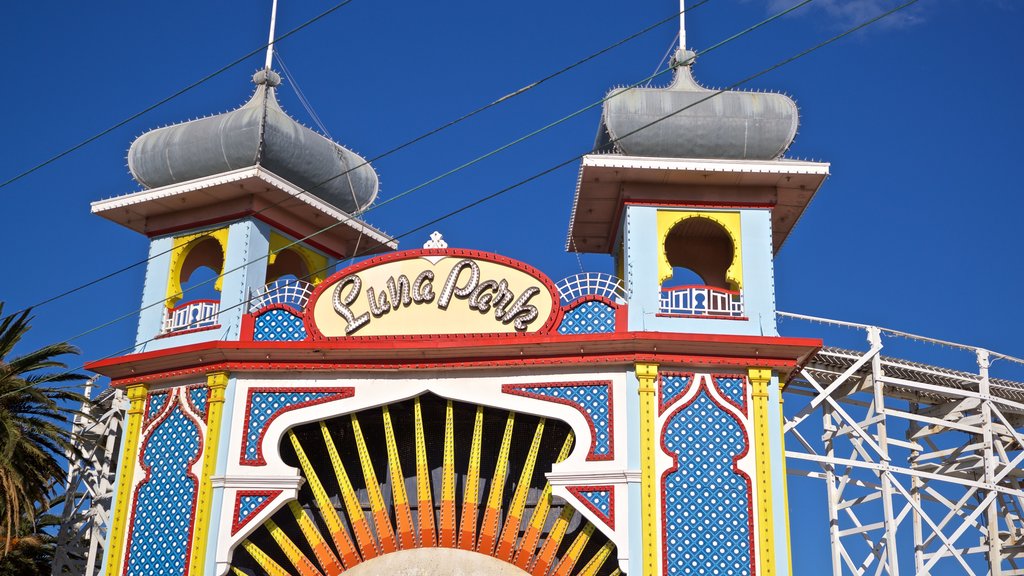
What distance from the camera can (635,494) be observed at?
20.7 m

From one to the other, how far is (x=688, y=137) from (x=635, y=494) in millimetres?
5924

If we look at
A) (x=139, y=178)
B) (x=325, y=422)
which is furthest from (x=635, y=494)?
(x=139, y=178)

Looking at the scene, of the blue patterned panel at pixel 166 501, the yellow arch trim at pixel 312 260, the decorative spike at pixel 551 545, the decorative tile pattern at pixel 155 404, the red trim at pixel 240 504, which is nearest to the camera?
the decorative spike at pixel 551 545

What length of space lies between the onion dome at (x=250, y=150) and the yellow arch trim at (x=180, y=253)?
1.08 metres

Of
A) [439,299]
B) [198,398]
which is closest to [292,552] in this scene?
[198,398]

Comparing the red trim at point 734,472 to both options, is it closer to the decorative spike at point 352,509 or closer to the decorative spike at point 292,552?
the decorative spike at point 352,509

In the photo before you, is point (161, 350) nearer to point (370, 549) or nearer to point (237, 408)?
point (237, 408)

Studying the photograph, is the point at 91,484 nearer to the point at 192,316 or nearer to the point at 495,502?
the point at 192,316

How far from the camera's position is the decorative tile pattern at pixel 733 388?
2130 cm

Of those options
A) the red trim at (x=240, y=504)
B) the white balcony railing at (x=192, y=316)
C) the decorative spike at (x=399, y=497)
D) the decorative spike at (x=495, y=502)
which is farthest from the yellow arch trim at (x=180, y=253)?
the decorative spike at (x=495, y=502)

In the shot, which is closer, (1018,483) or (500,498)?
(500,498)

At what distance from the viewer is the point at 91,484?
2714 centimetres

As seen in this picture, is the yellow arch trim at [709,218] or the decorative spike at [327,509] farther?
the yellow arch trim at [709,218]

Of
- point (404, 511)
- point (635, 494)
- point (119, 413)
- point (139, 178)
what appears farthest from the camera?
point (119, 413)
